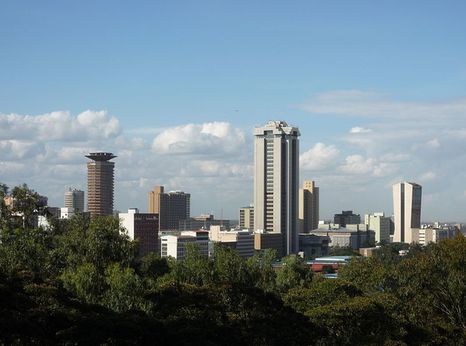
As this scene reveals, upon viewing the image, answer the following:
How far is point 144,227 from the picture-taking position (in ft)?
453

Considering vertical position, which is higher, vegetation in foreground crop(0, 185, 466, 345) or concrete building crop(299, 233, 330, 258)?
vegetation in foreground crop(0, 185, 466, 345)

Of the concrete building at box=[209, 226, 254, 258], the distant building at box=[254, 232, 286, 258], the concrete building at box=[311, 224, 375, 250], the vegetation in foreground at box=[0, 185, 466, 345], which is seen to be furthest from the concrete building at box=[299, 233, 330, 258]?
the vegetation in foreground at box=[0, 185, 466, 345]

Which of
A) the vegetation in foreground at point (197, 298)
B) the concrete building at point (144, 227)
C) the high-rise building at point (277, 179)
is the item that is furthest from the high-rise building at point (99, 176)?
the vegetation in foreground at point (197, 298)

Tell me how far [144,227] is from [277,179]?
26105 millimetres

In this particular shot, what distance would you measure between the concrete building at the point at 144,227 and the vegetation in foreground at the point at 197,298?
86.9 metres

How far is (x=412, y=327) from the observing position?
29641 millimetres

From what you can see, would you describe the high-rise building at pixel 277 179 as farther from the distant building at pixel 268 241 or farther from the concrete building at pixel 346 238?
the concrete building at pixel 346 238

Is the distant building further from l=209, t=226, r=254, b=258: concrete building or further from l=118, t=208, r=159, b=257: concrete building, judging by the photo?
l=118, t=208, r=159, b=257: concrete building

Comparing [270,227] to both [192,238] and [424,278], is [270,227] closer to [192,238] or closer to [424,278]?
[192,238]

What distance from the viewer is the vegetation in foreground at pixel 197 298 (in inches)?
782

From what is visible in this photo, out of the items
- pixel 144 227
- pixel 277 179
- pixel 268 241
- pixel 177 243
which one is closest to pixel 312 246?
pixel 268 241

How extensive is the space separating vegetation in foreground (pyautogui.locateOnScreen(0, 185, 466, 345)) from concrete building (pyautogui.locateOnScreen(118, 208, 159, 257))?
8690 centimetres

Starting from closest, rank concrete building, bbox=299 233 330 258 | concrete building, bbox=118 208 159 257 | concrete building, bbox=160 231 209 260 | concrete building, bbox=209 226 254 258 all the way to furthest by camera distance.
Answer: concrete building, bbox=160 231 209 260 < concrete building, bbox=118 208 159 257 < concrete building, bbox=209 226 254 258 < concrete building, bbox=299 233 330 258

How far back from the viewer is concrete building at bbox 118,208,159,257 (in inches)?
5340
